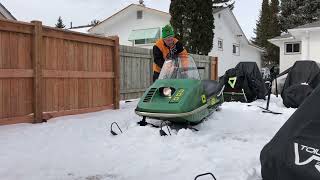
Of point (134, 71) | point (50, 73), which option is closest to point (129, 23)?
point (134, 71)

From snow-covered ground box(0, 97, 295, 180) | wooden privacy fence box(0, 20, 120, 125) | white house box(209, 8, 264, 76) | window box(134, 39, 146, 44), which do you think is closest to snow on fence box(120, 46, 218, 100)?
wooden privacy fence box(0, 20, 120, 125)

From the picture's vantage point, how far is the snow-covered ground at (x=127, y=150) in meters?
3.69

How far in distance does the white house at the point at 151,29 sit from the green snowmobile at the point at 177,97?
659 inches

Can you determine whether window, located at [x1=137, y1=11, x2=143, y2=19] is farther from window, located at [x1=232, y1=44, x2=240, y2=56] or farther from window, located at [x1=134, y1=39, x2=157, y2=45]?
window, located at [x1=232, y1=44, x2=240, y2=56]

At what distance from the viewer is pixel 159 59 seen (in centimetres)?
716

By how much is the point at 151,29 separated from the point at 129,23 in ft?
6.55

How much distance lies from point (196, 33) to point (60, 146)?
16.8m

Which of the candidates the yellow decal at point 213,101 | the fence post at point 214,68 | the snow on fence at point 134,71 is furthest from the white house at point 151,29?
the yellow decal at point 213,101

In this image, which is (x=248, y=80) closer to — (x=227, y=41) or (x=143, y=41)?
(x=143, y=41)

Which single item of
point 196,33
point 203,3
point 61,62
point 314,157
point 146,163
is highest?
point 203,3

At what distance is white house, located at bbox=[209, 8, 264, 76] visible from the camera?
26.4m

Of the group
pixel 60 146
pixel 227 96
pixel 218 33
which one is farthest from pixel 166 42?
pixel 218 33

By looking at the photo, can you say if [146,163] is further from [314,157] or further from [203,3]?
[203,3]

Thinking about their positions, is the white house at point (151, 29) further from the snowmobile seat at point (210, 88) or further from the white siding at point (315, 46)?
the snowmobile seat at point (210, 88)
